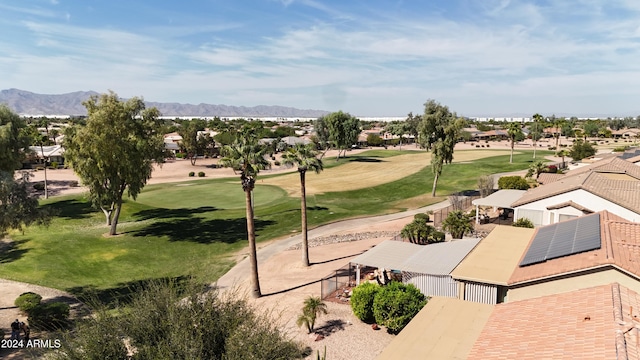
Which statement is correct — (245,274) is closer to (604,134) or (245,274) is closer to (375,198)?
(375,198)

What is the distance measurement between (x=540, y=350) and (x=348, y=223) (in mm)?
36605

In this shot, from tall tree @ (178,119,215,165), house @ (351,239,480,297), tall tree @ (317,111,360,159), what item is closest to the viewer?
house @ (351,239,480,297)

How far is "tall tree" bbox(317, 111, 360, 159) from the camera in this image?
105062mm

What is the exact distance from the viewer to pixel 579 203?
Answer: 3328cm

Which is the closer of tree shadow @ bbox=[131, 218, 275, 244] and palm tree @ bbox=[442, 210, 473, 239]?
palm tree @ bbox=[442, 210, 473, 239]

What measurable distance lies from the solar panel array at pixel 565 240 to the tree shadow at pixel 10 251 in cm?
4020

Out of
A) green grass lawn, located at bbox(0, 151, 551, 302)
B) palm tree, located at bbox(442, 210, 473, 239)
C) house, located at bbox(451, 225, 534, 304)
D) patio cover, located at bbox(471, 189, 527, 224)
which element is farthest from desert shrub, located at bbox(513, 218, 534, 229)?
green grass lawn, located at bbox(0, 151, 551, 302)

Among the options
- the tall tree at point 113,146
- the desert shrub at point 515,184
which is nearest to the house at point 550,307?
the desert shrub at point 515,184

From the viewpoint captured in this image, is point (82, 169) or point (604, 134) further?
point (604, 134)

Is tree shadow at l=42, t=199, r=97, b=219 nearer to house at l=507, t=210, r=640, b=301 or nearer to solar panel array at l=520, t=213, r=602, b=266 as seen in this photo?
solar panel array at l=520, t=213, r=602, b=266

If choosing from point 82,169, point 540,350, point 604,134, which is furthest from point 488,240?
point 604,134

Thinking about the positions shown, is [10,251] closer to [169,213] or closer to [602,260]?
[169,213]

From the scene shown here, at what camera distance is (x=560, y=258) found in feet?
61.1

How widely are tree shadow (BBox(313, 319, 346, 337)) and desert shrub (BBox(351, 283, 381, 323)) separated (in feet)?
3.55
